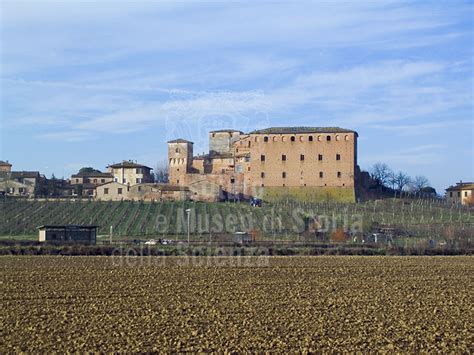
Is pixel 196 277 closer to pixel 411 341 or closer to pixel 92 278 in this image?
pixel 92 278

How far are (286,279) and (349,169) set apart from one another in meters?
53.1

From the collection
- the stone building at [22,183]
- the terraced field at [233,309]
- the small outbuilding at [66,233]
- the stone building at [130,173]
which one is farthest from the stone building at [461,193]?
the terraced field at [233,309]

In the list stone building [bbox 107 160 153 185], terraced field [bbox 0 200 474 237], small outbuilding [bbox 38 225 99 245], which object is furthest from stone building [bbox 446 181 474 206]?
small outbuilding [bbox 38 225 99 245]

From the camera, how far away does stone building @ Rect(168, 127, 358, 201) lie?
241 ft

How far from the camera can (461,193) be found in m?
85.6

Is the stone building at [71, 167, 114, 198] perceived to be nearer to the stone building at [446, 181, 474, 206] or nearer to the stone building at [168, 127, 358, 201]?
the stone building at [168, 127, 358, 201]

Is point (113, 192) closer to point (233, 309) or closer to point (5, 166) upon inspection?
point (5, 166)

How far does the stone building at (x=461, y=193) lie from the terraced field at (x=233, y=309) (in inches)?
2337

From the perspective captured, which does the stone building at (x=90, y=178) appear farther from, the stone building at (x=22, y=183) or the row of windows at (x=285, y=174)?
the row of windows at (x=285, y=174)

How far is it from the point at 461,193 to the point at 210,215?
131 feet

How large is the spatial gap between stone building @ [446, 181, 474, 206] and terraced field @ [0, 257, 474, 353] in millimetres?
59353

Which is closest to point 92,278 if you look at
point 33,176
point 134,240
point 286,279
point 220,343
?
point 286,279

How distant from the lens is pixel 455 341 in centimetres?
1210

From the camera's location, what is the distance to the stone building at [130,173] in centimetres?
8706
